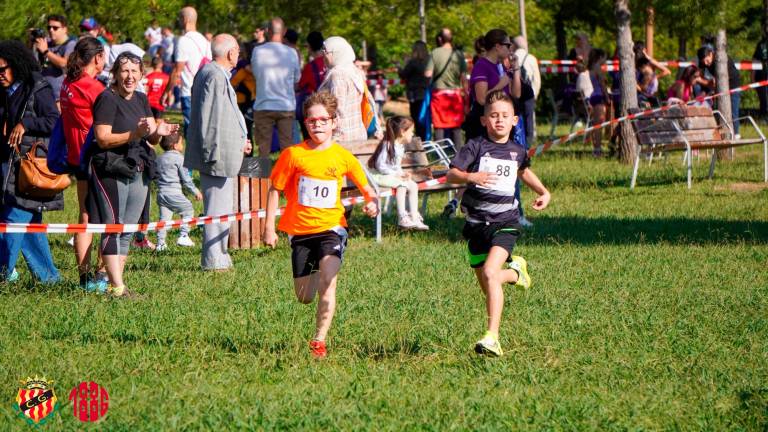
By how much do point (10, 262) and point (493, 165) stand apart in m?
4.69

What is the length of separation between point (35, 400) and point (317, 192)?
2.03 m

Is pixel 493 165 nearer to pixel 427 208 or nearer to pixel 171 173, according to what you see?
pixel 171 173

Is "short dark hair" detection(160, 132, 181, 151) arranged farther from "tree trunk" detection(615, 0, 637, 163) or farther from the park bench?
"tree trunk" detection(615, 0, 637, 163)

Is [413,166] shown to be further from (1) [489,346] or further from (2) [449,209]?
(1) [489,346]

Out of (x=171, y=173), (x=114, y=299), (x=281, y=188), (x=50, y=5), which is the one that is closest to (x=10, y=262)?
(x=114, y=299)

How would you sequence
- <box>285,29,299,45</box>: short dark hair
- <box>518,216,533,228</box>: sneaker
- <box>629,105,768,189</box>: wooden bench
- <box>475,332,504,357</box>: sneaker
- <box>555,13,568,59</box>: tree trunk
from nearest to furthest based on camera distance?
<box>475,332,504,357</box>: sneaker < <box>518,216,533,228</box>: sneaker < <box>629,105,768,189</box>: wooden bench < <box>285,29,299,45</box>: short dark hair < <box>555,13,568,59</box>: tree trunk

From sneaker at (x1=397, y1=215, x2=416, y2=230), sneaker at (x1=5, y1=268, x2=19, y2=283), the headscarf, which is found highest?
the headscarf

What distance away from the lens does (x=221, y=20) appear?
38.9 meters

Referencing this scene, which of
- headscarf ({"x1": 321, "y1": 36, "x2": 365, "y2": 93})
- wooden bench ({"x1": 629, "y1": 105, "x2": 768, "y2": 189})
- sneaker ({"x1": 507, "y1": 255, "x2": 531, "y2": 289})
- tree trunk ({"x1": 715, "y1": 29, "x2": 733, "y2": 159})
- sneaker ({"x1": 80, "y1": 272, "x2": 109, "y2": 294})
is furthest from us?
tree trunk ({"x1": 715, "y1": 29, "x2": 733, "y2": 159})

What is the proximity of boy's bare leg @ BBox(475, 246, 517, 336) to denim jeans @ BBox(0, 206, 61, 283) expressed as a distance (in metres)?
4.29

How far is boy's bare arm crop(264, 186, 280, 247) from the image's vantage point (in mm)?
7000

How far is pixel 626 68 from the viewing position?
19.4 meters

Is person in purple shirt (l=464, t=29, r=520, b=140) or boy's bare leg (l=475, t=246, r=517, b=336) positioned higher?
person in purple shirt (l=464, t=29, r=520, b=140)

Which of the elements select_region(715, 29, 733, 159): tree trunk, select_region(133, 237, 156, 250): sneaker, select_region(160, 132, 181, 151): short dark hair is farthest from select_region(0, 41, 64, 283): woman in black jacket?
select_region(715, 29, 733, 159): tree trunk
